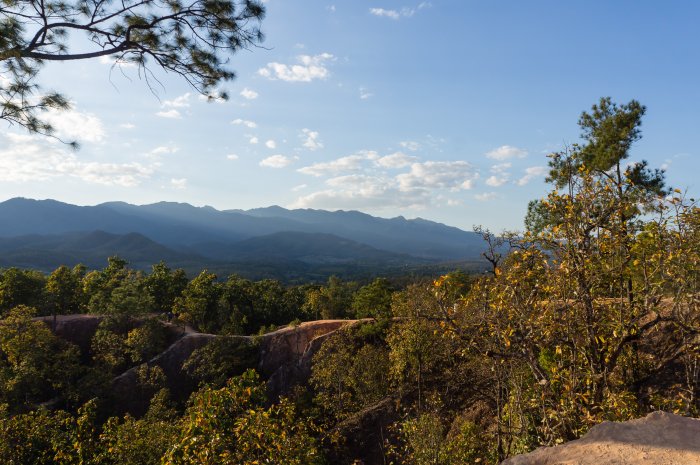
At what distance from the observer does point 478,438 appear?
19.9 metres

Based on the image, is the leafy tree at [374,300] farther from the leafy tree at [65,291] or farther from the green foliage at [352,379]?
the leafy tree at [65,291]

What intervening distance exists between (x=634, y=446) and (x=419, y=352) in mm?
18831

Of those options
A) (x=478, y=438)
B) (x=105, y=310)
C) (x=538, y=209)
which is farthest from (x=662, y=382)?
(x=105, y=310)

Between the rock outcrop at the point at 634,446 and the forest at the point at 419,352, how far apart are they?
38.1 inches

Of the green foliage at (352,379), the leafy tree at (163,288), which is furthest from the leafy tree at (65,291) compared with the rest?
the green foliage at (352,379)

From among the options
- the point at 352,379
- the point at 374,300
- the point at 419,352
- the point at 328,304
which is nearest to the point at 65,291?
the point at 328,304

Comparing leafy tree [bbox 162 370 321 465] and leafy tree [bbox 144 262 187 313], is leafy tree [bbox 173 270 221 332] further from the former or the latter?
leafy tree [bbox 162 370 321 465]

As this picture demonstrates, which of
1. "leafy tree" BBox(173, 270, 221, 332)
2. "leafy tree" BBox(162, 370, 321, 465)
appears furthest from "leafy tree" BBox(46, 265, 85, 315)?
"leafy tree" BBox(162, 370, 321, 465)

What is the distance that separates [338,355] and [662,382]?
1813 centimetres

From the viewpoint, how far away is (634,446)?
646 cm

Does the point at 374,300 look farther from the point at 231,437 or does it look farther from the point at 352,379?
the point at 231,437

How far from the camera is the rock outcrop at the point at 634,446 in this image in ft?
20.1

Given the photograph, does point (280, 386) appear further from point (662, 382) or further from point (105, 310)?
point (662, 382)

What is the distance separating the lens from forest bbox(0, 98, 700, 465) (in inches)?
342
